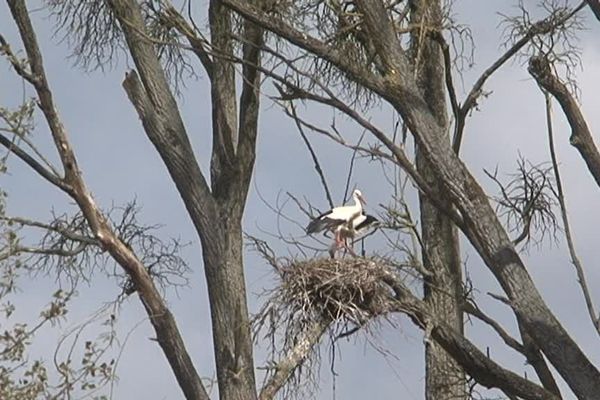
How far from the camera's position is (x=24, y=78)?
548 inches

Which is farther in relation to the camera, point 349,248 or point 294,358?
point 349,248

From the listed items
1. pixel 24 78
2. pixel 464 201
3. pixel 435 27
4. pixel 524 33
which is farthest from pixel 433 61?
pixel 24 78

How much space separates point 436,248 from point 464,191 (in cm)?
308

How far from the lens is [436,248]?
17031mm

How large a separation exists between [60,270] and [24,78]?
2.34 metres

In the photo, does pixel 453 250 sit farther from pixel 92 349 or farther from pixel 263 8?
pixel 92 349

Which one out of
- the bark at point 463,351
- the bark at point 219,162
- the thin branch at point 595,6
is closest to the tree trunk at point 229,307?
the bark at point 219,162

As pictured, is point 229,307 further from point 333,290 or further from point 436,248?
point 436,248

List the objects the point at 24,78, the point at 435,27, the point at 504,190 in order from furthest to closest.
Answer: the point at 435,27 < the point at 504,190 < the point at 24,78

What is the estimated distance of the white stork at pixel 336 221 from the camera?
15.6m

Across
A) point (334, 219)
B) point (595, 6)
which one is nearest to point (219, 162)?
point (334, 219)

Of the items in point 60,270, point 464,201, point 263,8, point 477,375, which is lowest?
point 477,375

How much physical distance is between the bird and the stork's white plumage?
0.13 ft

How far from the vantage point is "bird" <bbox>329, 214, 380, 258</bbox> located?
15350 millimetres
